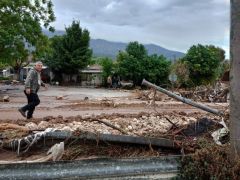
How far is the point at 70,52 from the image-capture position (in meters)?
67.2

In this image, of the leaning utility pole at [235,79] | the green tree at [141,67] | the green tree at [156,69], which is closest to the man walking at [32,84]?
the leaning utility pole at [235,79]

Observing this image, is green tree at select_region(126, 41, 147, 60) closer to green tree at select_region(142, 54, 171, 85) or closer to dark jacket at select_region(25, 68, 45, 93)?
green tree at select_region(142, 54, 171, 85)

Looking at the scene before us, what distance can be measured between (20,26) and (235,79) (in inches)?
1389

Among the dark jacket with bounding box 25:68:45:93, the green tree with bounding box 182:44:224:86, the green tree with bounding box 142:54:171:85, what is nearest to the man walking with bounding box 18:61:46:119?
the dark jacket with bounding box 25:68:45:93

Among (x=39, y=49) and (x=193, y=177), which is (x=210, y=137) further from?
(x=39, y=49)

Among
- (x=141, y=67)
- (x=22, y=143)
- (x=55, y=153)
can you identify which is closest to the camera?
(x=55, y=153)

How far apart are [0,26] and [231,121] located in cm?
3382

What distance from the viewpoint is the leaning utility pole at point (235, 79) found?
15.4 feet

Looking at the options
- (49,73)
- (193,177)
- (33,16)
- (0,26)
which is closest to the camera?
(193,177)

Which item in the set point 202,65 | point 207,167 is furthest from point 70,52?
point 207,167

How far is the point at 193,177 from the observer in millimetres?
4535

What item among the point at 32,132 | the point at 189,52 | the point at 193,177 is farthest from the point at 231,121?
the point at 189,52

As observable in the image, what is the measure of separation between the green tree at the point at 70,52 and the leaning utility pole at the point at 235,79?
203 ft

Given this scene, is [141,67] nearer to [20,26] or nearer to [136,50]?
[136,50]
